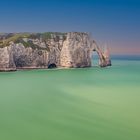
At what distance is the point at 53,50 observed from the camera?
97.8 m

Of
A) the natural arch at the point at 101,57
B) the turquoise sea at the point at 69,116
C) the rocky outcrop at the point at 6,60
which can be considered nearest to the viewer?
the turquoise sea at the point at 69,116

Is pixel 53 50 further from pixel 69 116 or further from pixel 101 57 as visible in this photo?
pixel 69 116

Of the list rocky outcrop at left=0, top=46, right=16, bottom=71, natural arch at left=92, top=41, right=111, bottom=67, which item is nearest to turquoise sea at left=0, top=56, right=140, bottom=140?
rocky outcrop at left=0, top=46, right=16, bottom=71

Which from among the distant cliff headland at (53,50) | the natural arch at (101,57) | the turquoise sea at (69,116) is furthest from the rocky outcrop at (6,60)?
the turquoise sea at (69,116)

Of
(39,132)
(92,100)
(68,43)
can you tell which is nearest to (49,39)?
(68,43)

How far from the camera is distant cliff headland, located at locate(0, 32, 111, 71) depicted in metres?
Result: 90.7

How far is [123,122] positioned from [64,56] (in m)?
73.4

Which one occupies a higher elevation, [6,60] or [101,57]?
[6,60]

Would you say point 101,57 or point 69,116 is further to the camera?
point 101,57

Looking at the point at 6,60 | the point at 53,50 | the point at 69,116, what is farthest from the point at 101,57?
the point at 69,116

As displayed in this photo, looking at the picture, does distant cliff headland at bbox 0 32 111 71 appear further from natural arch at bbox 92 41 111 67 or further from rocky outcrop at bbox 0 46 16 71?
rocky outcrop at bbox 0 46 16 71

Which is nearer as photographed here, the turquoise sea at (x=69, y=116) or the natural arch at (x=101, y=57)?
the turquoise sea at (x=69, y=116)

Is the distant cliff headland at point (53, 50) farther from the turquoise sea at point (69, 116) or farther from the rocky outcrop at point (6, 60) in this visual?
the turquoise sea at point (69, 116)

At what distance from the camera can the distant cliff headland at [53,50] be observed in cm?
9069
